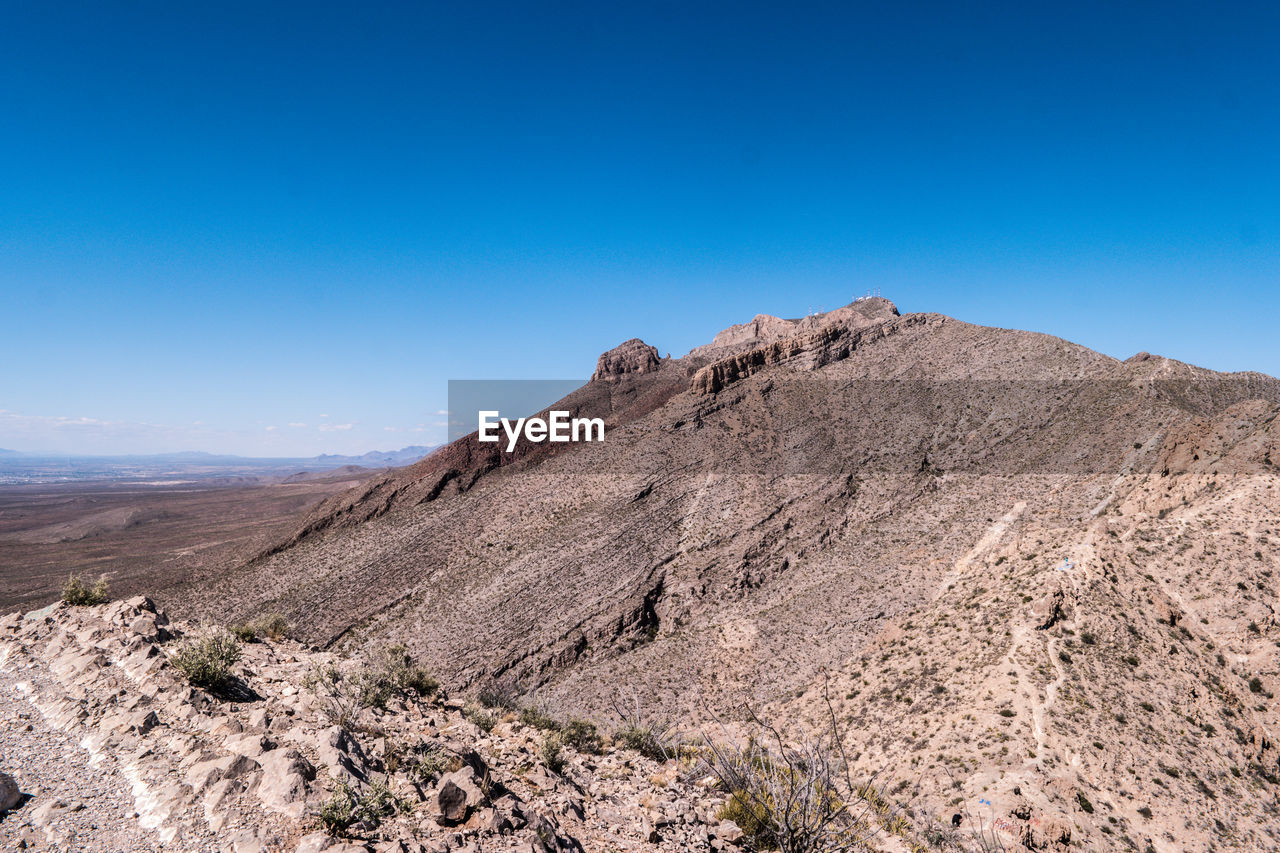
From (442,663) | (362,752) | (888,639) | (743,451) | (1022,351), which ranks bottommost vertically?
(442,663)

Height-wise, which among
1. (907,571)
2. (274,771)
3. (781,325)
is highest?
(781,325)

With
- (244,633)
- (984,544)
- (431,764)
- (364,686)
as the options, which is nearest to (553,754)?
(431,764)

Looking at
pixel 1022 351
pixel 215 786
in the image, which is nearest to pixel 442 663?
pixel 215 786

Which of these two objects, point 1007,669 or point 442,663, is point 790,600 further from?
point 442,663

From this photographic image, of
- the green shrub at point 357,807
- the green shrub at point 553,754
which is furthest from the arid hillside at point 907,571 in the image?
the green shrub at point 357,807

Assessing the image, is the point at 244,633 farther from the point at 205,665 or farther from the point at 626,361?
the point at 626,361

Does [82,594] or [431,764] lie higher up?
[82,594]
